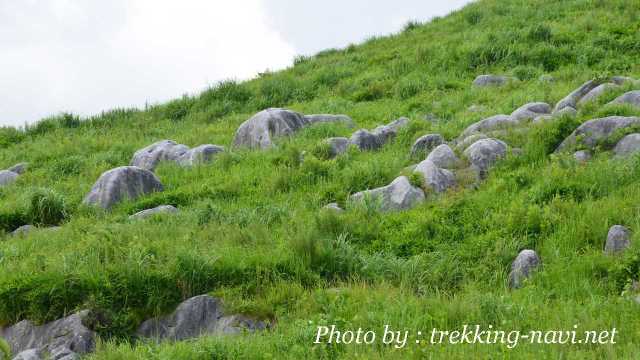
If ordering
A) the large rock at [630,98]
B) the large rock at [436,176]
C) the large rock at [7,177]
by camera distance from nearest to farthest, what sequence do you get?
the large rock at [436,176] → the large rock at [630,98] → the large rock at [7,177]

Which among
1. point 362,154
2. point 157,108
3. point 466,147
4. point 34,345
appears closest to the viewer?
point 34,345

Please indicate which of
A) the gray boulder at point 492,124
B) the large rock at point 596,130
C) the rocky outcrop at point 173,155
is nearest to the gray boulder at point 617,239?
Answer: the large rock at point 596,130

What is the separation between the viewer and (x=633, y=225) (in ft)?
23.2

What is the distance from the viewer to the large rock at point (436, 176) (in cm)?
939

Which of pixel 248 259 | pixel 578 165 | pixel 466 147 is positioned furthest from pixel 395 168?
pixel 248 259

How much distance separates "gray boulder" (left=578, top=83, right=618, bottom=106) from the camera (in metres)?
11.1

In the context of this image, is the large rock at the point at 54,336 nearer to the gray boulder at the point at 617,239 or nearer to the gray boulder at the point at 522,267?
the gray boulder at the point at 522,267

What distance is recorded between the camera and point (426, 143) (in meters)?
11.4

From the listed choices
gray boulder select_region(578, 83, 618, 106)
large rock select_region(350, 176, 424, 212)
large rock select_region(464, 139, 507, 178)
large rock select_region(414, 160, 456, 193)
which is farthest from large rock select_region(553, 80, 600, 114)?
large rock select_region(350, 176, 424, 212)

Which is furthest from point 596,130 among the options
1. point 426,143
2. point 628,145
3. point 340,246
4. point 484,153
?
point 340,246

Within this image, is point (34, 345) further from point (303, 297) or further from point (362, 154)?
point (362, 154)

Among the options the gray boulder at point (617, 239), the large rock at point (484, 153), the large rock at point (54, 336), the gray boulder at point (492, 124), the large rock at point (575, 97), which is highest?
the large rock at point (575, 97)

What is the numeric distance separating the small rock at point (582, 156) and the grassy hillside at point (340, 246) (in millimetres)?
185

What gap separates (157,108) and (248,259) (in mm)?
14190
